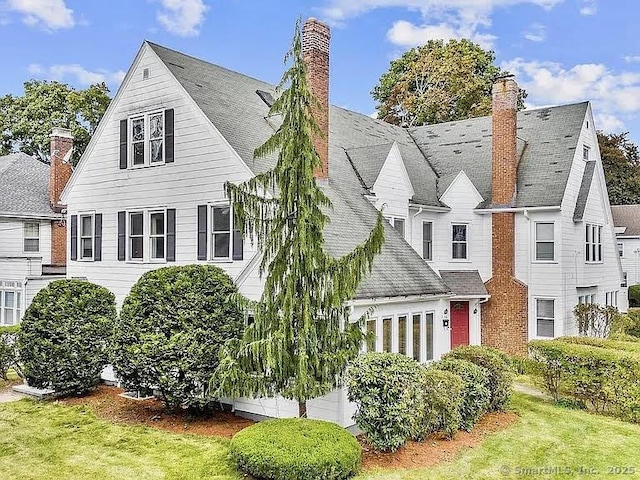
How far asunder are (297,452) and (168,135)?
8896 millimetres

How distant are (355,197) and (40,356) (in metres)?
8.85

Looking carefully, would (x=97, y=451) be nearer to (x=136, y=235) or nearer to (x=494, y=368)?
(x=136, y=235)

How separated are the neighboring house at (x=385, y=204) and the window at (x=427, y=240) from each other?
60 mm

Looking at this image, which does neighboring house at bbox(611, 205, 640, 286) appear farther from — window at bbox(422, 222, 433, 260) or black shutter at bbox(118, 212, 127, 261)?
black shutter at bbox(118, 212, 127, 261)

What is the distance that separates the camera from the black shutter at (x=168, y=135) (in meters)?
13.6

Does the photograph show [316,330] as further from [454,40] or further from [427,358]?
[454,40]

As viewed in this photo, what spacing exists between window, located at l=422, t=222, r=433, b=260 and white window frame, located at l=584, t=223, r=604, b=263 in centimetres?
532

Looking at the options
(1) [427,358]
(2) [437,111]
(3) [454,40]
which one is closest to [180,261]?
(1) [427,358]

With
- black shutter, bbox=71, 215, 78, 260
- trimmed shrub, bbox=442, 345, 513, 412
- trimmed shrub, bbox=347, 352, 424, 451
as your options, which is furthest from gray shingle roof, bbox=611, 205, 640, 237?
black shutter, bbox=71, 215, 78, 260

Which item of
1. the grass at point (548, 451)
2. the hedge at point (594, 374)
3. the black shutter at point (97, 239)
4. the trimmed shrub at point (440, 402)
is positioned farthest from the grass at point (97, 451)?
the hedge at point (594, 374)

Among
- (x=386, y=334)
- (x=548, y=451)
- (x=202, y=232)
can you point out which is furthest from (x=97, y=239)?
(x=548, y=451)

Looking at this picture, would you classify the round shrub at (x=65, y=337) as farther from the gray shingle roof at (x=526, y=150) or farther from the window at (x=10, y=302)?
the gray shingle roof at (x=526, y=150)

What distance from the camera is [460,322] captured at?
18000mm

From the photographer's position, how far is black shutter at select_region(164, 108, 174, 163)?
13648mm
